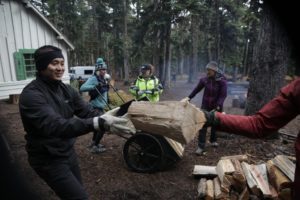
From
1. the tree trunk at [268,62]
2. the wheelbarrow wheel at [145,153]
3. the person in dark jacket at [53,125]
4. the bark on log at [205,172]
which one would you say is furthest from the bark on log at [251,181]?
Answer: the tree trunk at [268,62]

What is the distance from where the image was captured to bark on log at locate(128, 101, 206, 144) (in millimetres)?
2461

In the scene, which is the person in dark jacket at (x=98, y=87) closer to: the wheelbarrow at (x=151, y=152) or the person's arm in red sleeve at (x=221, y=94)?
the wheelbarrow at (x=151, y=152)

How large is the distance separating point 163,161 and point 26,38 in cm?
1050

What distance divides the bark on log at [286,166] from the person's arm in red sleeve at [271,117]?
1.85 metres

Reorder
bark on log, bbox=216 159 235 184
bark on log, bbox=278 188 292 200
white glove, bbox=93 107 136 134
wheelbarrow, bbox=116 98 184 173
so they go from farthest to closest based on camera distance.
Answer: wheelbarrow, bbox=116 98 184 173
bark on log, bbox=216 159 235 184
bark on log, bbox=278 188 292 200
white glove, bbox=93 107 136 134

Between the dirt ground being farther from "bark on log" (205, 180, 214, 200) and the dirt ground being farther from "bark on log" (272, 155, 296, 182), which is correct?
"bark on log" (272, 155, 296, 182)

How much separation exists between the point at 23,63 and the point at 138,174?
31.4 feet

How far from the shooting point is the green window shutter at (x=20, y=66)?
11.9m

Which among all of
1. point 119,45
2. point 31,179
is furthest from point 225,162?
point 119,45

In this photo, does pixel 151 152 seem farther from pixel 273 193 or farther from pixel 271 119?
pixel 271 119

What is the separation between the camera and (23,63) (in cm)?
1216

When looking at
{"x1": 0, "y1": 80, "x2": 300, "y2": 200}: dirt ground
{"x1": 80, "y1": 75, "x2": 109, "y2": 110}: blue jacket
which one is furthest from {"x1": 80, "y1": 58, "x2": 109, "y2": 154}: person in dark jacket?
{"x1": 0, "y1": 80, "x2": 300, "y2": 200}: dirt ground

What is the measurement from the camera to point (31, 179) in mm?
5211

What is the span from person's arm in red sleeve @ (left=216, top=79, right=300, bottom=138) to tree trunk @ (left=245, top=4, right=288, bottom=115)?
4.88 m
